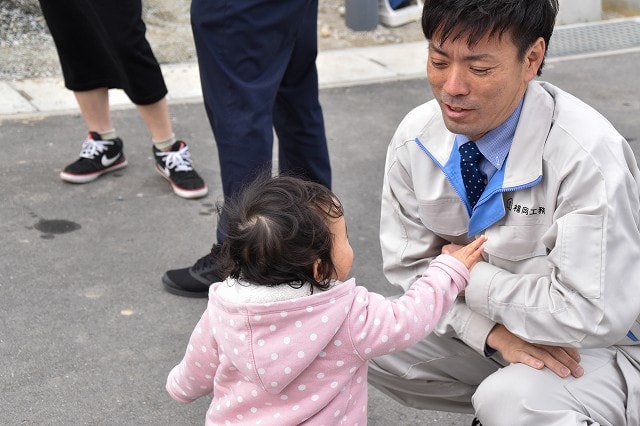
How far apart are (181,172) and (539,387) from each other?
8.63ft

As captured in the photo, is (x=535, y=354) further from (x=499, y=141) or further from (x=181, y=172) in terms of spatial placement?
(x=181, y=172)

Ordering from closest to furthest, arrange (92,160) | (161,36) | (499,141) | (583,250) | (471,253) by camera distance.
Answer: (583,250)
(471,253)
(499,141)
(92,160)
(161,36)

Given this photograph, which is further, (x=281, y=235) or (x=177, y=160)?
(x=177, y=160)

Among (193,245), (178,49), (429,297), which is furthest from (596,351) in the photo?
(178,49)

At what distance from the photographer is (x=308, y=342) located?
2006mm

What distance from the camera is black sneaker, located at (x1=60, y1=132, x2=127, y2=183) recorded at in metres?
4.51

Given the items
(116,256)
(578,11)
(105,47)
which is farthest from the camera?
(578,11)

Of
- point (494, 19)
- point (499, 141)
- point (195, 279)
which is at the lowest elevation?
point (195, 279)

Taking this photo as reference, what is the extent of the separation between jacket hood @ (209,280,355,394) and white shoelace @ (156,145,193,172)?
248 cm

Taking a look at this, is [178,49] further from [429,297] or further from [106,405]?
[429,297]

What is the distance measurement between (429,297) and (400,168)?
48cm

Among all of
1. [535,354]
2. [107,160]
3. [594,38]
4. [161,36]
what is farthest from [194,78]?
[535,354]

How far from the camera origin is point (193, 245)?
13.1ft

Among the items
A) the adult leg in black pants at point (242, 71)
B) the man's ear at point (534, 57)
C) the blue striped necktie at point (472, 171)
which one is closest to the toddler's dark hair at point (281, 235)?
the blue striped necktie at point (472, 171)
